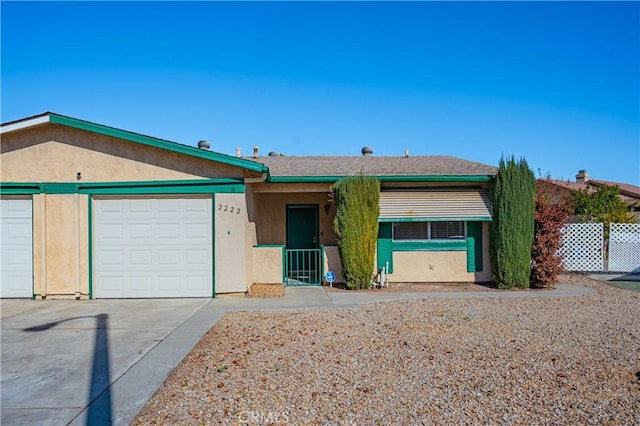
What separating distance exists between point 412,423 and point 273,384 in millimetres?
1647

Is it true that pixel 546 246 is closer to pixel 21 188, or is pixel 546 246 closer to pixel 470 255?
pixel 470 255

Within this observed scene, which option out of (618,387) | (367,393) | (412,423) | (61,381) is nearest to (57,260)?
(61,381)

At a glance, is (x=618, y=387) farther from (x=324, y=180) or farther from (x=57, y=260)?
(x=57, y=260)

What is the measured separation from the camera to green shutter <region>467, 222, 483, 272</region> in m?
12.5

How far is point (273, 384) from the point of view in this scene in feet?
15.8

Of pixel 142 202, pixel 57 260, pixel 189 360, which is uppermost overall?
pixel 142 202

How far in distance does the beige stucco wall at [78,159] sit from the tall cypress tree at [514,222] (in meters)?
8.02

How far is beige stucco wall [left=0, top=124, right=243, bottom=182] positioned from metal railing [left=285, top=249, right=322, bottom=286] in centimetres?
413

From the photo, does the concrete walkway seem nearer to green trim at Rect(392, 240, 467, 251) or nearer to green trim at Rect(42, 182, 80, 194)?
green trim at Rect(392, 240, 467, 251)

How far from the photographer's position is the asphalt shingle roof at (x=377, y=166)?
12.6m

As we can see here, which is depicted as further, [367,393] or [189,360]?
[189,360]

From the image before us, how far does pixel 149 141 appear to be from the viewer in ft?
32.3

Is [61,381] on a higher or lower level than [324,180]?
lower

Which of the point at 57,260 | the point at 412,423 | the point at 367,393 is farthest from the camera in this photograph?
the point at 57,260
